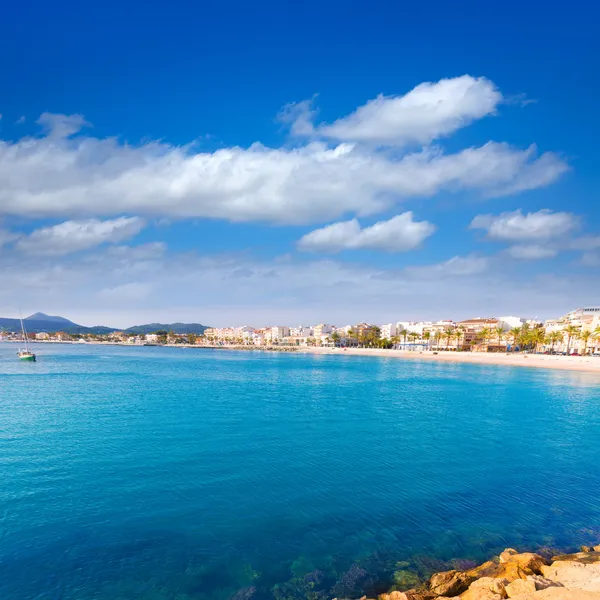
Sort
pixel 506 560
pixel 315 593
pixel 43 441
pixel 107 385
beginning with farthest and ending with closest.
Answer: pixel 107 385 < pixel 43 441 < pixel 506 560 < pixel 315 593

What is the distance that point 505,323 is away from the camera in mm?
177250

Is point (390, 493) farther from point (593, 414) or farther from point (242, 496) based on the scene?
point (593, 414)

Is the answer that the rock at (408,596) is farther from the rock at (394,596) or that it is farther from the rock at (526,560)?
the rock at (526,560)

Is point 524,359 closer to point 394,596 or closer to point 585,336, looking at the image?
point 585,336

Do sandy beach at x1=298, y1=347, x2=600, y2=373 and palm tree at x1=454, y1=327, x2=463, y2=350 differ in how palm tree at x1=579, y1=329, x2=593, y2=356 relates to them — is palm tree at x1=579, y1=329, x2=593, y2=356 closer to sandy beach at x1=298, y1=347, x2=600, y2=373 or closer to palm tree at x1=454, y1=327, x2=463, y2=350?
sandy beach at x1=298, y1=347, x2=600, y2=373

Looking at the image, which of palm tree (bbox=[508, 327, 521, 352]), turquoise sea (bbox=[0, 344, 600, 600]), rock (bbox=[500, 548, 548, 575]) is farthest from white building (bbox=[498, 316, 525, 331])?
rock (bbox=[500, 548, 548, 575])

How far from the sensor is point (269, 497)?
51.4 feet

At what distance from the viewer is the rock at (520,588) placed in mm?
8453

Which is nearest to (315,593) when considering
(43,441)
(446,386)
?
(43,441)

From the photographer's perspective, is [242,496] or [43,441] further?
[43,441]

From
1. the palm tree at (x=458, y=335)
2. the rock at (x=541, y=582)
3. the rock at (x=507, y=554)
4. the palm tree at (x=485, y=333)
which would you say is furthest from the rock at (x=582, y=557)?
the palm tree at (x=458, y=335)

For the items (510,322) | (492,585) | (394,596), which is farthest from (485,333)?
(394,596)

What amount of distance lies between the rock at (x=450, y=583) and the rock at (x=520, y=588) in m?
1.36

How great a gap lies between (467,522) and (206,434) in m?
15.6
